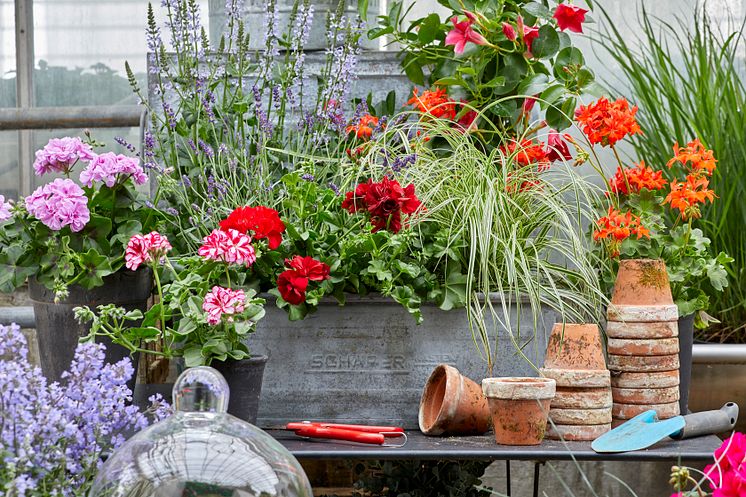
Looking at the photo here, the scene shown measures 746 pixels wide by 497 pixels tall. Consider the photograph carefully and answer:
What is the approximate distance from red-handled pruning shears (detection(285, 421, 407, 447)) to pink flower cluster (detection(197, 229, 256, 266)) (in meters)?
0.28

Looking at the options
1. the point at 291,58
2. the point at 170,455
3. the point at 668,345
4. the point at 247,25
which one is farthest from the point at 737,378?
the point at 170,455

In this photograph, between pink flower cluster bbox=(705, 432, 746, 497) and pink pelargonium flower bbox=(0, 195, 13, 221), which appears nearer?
pink flower cluster bbox=(705, 432, 746, 497)

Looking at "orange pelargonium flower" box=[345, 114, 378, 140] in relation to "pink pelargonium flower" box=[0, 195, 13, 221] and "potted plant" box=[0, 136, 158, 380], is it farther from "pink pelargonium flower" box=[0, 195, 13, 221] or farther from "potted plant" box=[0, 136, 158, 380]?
"pink pelargonium flower" box=[0, 195, 13, 221]

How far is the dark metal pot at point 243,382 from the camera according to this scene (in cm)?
143

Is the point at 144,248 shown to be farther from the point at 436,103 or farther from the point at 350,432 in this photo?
the point at 436,103

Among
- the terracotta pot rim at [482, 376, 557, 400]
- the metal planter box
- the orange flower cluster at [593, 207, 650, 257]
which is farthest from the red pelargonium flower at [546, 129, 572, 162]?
the terracotta pot rim at [482, 376, 557, 400]

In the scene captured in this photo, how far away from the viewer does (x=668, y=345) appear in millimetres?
1562

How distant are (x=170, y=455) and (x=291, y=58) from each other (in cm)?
127

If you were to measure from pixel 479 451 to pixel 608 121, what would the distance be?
2.14ft

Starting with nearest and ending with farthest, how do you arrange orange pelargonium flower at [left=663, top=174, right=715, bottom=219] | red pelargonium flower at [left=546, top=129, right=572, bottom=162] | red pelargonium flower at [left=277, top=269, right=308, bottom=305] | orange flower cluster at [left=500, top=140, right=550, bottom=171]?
red pelargonium flower at [left=277, top=269, right=308, bottom=305] → orange pelargonium flower at [left=663, top=174, right=715, bottom=219] → orange flower cluster at [left=500, top=140, right=550, bottom=171] → red pelargonium flower at [left=546, top=129, right=572, bottom=162]

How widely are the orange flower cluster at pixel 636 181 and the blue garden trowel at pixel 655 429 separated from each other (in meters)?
0.41

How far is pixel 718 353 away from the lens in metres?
2.09

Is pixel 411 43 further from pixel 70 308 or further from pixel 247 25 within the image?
pixel 70 308

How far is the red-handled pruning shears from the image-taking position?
1.44 meters
